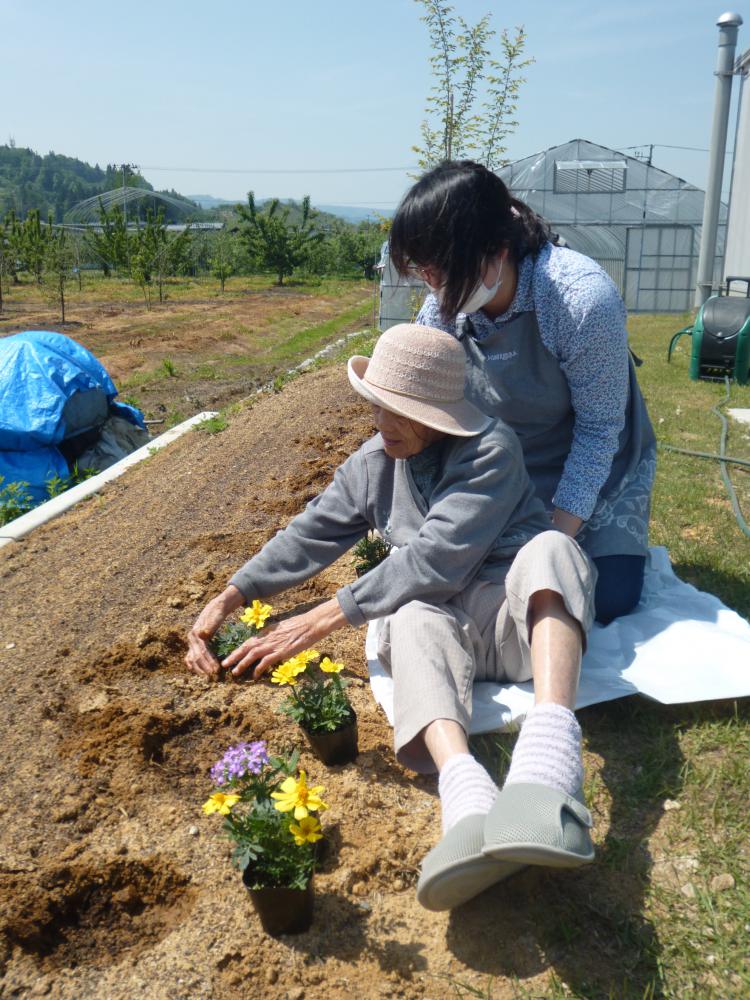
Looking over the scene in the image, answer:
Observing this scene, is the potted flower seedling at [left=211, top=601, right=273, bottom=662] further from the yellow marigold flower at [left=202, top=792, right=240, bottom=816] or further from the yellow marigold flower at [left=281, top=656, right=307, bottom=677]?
the yellow marigold flower at [left=202, top=792, right=240, bottom=816]

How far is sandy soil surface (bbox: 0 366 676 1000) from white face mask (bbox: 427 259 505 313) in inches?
45.4

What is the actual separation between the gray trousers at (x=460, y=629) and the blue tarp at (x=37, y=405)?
4894 millimetres

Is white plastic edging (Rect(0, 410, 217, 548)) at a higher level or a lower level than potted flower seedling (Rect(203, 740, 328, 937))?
lower

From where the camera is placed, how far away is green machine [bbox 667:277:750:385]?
24.1 feet

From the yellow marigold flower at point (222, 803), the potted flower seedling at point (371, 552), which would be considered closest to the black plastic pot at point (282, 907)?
the yellow marigold flower at point (222, 803)

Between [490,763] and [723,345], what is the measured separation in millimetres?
6336

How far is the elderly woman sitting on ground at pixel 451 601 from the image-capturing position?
1445mm

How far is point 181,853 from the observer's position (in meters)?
1.89

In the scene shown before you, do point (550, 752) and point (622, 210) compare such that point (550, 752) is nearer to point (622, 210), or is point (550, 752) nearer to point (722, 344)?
point (722, 344)

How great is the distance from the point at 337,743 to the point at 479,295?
129 cm

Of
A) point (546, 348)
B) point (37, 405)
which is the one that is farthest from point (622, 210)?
point (546, 348)

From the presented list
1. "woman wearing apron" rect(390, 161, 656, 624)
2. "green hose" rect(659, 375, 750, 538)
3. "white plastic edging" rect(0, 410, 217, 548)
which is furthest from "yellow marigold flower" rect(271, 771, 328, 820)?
"white plastic edging" rect(0, 410, 217, 548)

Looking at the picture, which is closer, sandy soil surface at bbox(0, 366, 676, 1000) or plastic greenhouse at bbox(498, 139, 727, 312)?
sandy soil surface at bbox(0, 366, 676, 1000)

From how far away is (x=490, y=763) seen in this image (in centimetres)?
206
